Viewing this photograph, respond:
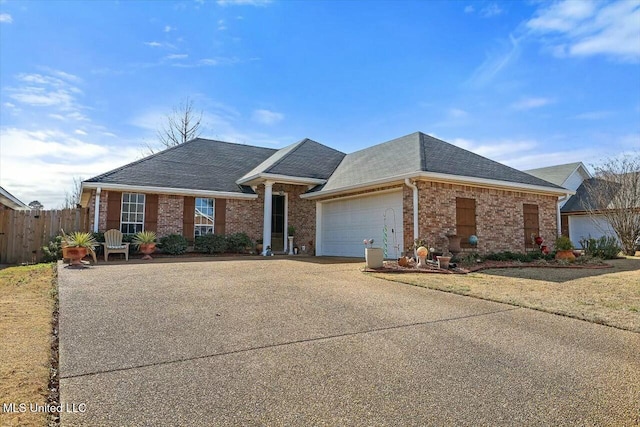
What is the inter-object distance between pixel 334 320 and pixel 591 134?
57.0 ft

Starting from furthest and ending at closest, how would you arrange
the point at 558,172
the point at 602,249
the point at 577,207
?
the point at 558,172
the point at 577,207
the point at 602,249

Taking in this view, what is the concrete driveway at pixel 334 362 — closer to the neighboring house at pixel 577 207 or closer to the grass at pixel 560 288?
the grass at pixel 560 288

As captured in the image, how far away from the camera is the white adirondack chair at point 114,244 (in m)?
12.3

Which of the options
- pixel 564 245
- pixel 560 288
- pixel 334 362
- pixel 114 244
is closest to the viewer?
pixel 334 362

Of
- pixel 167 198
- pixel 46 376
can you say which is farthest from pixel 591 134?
pixel 46 376

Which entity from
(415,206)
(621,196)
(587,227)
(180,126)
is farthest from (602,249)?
(180,126)

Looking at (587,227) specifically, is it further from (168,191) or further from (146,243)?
(146,243)

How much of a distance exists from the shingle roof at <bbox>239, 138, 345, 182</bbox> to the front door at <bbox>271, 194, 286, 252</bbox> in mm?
1725

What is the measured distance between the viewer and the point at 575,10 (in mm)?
8469

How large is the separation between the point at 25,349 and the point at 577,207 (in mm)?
26107

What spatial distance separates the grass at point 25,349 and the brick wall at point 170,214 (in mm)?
7552

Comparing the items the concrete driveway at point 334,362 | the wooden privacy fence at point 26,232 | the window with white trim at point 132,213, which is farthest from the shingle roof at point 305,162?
the concrete driveway at point 334,362

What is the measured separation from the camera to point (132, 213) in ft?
45.6

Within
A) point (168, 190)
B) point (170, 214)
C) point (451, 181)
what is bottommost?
point (170, 214)
